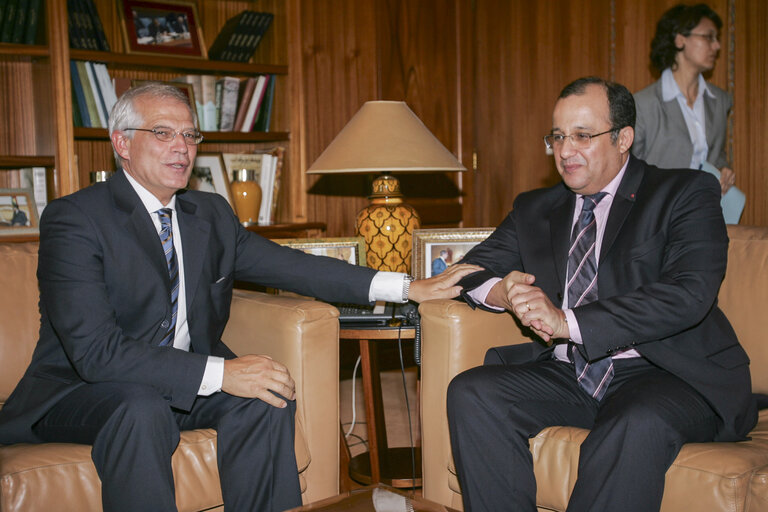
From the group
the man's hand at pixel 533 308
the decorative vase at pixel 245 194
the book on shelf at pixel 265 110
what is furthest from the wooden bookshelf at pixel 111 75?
the man's hand at pixel 533 308

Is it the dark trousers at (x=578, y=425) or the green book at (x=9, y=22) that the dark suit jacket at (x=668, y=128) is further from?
the green book at (x=9, y=22)

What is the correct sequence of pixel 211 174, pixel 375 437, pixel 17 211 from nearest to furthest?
Answer: pixel 375 437 → pixel 17 211 → pixel 211 174

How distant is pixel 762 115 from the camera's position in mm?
3246

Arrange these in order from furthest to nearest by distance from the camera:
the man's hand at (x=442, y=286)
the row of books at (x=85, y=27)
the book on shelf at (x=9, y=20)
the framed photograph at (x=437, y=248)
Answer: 1. the row of books at (x=85, y=27)
2. the book on shelf at (x=9, y=20)
3. the framed photograph at (x=437, y=248)
4. the man's hand at (x=442, y=286)

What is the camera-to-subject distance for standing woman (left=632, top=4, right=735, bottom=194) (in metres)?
3.12

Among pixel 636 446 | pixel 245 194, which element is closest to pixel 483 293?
pixel 636 446

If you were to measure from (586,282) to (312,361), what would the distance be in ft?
2.46

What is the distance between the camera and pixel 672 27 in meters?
3.18

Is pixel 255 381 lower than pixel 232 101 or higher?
lower

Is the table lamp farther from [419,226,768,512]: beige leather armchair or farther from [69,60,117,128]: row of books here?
[69,60,117,128]: row of books

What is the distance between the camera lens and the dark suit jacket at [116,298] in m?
1.76

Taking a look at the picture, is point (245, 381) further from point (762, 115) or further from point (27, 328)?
point (762, 115)

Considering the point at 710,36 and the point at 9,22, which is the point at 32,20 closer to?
the point at 9,22

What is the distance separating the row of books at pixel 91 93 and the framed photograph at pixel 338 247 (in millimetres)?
1078
